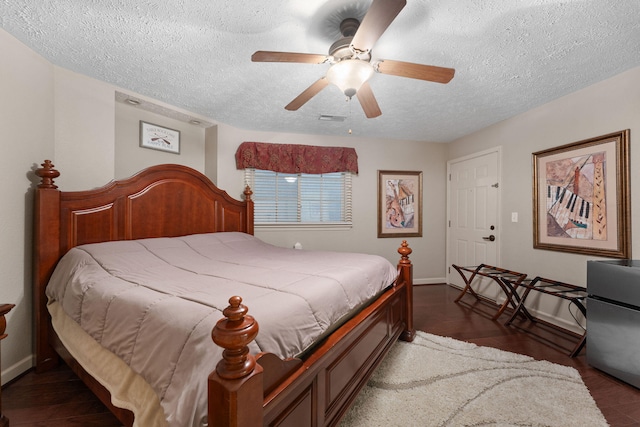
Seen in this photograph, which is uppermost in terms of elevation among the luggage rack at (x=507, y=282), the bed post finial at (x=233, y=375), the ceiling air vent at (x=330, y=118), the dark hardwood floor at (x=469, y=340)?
the ceiling air vent at (x=330, y=118)

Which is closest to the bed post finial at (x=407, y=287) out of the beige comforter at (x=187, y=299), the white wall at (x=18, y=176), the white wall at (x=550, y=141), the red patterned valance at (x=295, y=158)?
the beige comforter at (x=187, y=299)

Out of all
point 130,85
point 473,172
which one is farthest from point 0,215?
point 473,172

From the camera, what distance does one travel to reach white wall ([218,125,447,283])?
13.2 ft

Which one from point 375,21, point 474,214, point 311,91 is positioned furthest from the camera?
point 474,214

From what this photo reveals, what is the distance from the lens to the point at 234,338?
30.6 inches

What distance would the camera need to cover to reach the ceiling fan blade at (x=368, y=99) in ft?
6.62

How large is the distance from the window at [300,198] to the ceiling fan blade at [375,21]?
2.61m

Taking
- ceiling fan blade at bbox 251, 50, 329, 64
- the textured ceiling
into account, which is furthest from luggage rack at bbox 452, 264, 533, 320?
ceiling fan blade at bbox 251, 50, 329, 64

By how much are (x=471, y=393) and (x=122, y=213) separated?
298 cm

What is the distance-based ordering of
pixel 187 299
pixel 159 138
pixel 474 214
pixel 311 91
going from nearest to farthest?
1. pixel 187 299
2. pixel 311 91
3. pixel 159 138
4. pixel 474 214

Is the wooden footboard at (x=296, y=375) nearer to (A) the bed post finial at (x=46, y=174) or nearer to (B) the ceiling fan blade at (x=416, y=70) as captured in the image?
(B) the ceiling fan blade at (x=416, y=70)

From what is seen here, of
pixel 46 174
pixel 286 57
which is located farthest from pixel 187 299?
pixel 46 174

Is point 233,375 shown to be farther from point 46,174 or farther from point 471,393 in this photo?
point 46,174

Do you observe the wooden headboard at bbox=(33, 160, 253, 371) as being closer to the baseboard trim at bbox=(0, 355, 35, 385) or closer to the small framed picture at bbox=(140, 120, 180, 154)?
the baseboard trim at bbox=(0, 355, 35, 385)
